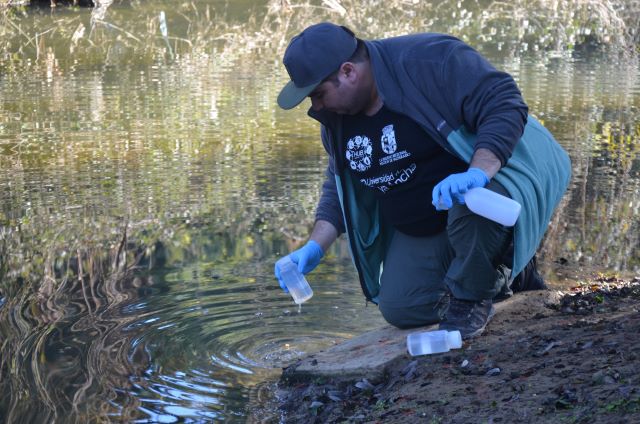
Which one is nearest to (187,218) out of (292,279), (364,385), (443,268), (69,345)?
(69,345)

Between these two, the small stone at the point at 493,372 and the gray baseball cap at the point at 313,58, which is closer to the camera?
the small stone at the point at 493,372

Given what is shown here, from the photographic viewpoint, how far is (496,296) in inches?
191

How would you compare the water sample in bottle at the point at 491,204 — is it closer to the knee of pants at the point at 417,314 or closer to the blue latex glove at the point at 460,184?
the blue latex glove at the point at 460,184

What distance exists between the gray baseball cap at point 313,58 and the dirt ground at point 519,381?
4.10 feet

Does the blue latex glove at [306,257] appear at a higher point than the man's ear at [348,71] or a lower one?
lower

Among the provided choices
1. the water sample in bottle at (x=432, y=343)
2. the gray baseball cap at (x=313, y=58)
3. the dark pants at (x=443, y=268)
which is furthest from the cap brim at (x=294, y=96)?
the water sample in bottle at (x=432, y=343)

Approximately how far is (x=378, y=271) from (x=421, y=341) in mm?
959

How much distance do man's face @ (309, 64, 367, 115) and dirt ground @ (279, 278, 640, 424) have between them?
45.0 inches

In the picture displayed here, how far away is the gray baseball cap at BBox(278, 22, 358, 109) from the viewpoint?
4.17m

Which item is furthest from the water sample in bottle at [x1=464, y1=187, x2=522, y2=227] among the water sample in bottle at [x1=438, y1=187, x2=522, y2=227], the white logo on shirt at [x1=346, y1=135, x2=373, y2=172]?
the white logo on shirt at [x1=346, y1=135, x2=373, y2=172]

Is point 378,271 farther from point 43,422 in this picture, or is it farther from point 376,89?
point 43,422

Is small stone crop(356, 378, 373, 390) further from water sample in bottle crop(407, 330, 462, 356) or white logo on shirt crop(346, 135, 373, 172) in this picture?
white logo on shirt crop(346, 135, 373, 172)

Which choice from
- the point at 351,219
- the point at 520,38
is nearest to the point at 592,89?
the point at 520,38

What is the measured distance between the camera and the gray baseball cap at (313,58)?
13.7ft
